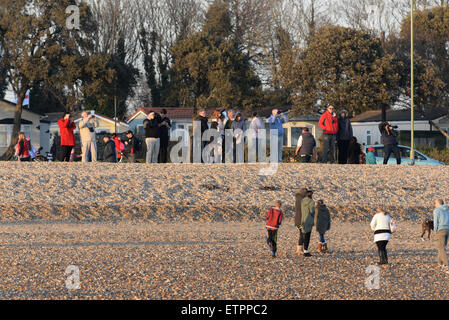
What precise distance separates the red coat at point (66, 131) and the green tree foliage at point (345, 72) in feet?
86.0

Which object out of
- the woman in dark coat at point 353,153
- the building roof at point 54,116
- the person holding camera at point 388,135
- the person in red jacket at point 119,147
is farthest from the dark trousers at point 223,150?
the building roof at point 54,116

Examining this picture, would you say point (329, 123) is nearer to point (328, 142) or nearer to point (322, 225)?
point (328, 142)

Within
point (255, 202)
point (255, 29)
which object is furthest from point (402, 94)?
point (255, 202)

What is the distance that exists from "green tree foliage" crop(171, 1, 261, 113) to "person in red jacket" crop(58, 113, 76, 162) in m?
28.0

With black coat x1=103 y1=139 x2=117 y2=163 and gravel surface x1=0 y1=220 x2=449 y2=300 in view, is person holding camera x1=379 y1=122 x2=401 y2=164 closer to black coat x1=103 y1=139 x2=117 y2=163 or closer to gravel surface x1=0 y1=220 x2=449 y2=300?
gravel surface x1=0 y1=220 x2=449 y2=300

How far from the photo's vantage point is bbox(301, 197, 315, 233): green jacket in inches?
453

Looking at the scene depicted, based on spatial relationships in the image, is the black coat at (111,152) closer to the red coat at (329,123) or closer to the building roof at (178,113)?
the red coat at (329,123)

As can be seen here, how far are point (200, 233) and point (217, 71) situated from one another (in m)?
36.3

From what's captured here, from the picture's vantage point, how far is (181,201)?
17859 millimetres

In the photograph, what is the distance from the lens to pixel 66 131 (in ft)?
70.5

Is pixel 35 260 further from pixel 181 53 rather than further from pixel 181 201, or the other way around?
pixel 181 53

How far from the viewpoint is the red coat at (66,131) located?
843 inches

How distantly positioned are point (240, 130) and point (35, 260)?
37.2ft

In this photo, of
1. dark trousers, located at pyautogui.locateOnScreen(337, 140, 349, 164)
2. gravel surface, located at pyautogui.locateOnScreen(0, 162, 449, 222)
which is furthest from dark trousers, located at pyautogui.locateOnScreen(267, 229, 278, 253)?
dark trousers, located at pyautogui.locateOnScreen(337, 140, 349, 164)
